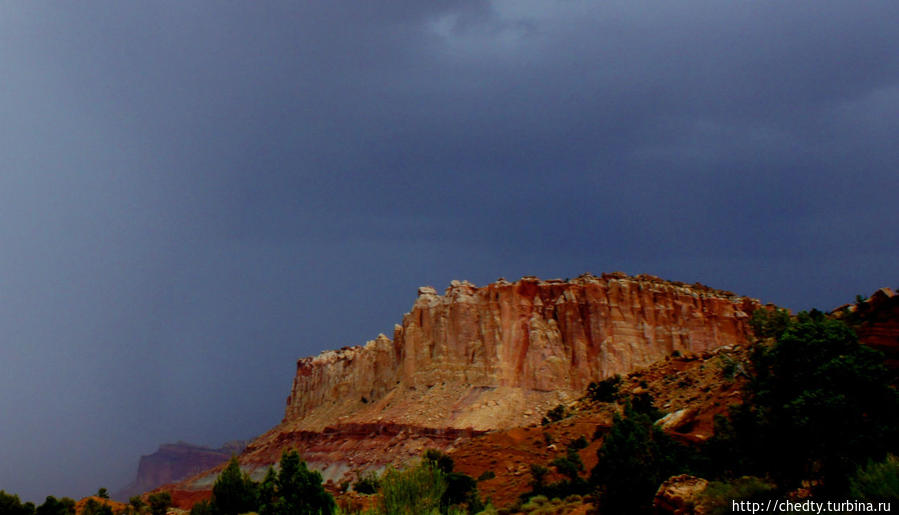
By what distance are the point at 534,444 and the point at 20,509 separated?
135 feet

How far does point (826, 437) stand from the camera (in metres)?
15.8

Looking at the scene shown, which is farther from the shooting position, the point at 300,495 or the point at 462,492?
the point at 462,492

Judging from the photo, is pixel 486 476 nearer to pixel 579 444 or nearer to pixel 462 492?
pixel 462 492

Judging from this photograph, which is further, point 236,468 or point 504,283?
point 504,283

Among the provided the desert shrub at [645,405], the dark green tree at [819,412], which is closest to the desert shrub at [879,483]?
the dark green tree at [819,412]

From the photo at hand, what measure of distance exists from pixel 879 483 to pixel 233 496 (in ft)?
126

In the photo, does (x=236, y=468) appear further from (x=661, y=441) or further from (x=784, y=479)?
(x=784, y=479)

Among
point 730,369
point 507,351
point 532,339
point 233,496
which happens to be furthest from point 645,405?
point 233,496

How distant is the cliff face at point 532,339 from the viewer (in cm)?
6431

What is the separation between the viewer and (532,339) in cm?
6981

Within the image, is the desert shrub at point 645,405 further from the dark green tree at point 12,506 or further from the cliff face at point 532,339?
the dark green tree at point 12,506

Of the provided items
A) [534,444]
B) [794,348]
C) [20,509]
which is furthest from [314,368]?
[794,348]

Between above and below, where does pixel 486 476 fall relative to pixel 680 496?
below

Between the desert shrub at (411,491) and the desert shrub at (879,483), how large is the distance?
35.5ft
